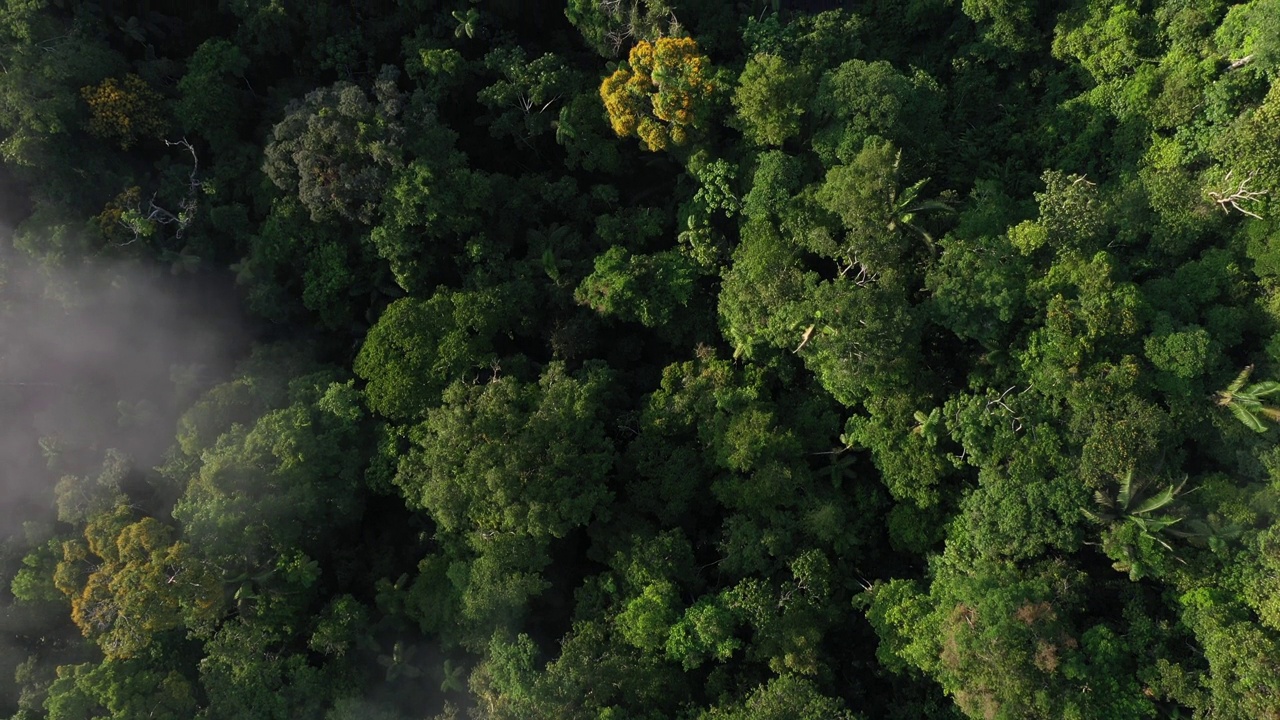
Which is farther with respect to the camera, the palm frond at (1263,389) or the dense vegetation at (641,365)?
the dense vegetation at (641,365)

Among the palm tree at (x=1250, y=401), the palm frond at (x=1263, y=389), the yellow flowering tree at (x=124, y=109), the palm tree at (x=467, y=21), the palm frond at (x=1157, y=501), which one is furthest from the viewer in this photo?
the palm tree at (x=467, y=21)

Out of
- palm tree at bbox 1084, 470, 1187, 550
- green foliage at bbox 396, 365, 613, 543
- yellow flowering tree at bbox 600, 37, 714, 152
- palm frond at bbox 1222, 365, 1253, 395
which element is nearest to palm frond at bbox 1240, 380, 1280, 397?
palm frond at bbox 1222, 365, 1253, 395

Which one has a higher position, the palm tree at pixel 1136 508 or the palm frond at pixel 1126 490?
the palm frond at pixel 1126 490

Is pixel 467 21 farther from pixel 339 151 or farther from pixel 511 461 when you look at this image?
pixel 511 461

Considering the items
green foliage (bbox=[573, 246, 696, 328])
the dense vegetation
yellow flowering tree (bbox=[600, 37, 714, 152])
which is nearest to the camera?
the dense vegetation

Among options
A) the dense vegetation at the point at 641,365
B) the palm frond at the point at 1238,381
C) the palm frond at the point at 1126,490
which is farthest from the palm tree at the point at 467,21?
the palm frond at the point at 1238,381

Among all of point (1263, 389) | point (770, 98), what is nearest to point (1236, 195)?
point (1263, 389)

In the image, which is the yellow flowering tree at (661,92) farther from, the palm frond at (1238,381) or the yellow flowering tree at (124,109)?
the palm frond at (1238,381)

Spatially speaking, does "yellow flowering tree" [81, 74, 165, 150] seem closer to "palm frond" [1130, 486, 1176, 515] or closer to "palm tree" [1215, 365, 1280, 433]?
"palm frond" [1130, 486, 1176, 515]
